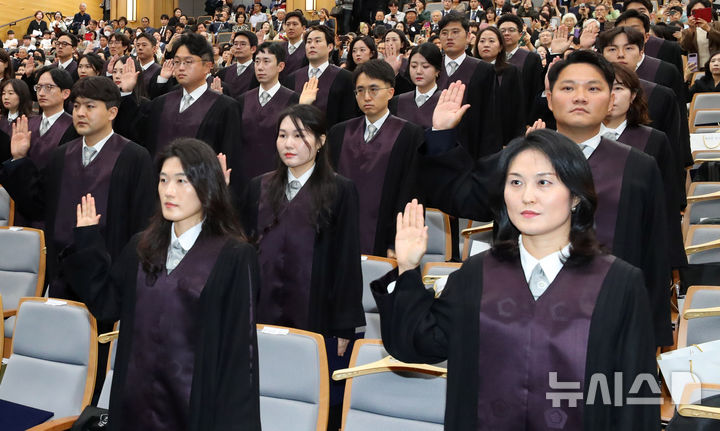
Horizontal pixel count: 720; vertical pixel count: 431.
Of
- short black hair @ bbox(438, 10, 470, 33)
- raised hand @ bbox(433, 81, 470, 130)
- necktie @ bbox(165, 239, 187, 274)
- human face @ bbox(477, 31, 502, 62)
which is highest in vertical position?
short black hair @ bbox(438, 10, 470, 33)

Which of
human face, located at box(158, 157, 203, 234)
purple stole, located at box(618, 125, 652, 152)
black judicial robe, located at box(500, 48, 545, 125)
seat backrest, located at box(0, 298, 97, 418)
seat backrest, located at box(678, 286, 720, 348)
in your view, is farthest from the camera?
black judicial robe, located at box(500, 48, 545, 125)

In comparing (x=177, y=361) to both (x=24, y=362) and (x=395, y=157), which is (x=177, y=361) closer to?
(x=24, y=362)

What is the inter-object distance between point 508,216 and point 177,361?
1223mm

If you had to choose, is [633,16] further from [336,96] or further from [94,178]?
[94,178]

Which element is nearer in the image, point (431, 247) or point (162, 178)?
point (162, 178)

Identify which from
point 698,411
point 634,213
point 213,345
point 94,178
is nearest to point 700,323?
point 634,213

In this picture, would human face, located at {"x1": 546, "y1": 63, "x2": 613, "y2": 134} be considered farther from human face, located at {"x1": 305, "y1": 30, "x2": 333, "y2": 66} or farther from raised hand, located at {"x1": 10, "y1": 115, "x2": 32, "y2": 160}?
human face, located at {"x1": 305, "y1": 30, "x2": 333, "y2": 66}

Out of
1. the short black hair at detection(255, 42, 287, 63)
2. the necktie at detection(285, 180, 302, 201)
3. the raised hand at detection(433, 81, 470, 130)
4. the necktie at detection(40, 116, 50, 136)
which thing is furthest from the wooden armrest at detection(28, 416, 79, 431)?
the short black hair at detection(255, 42, 287, 63)

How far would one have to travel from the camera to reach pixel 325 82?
6.90 m

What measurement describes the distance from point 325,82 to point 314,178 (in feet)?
10.3

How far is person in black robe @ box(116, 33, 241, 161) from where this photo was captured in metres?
5.65

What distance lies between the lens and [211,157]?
287 centimetres

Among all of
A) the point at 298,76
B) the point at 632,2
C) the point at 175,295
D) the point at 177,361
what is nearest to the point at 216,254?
the point at 175,295

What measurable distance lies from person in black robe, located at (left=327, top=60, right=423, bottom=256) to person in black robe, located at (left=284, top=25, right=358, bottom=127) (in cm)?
158
